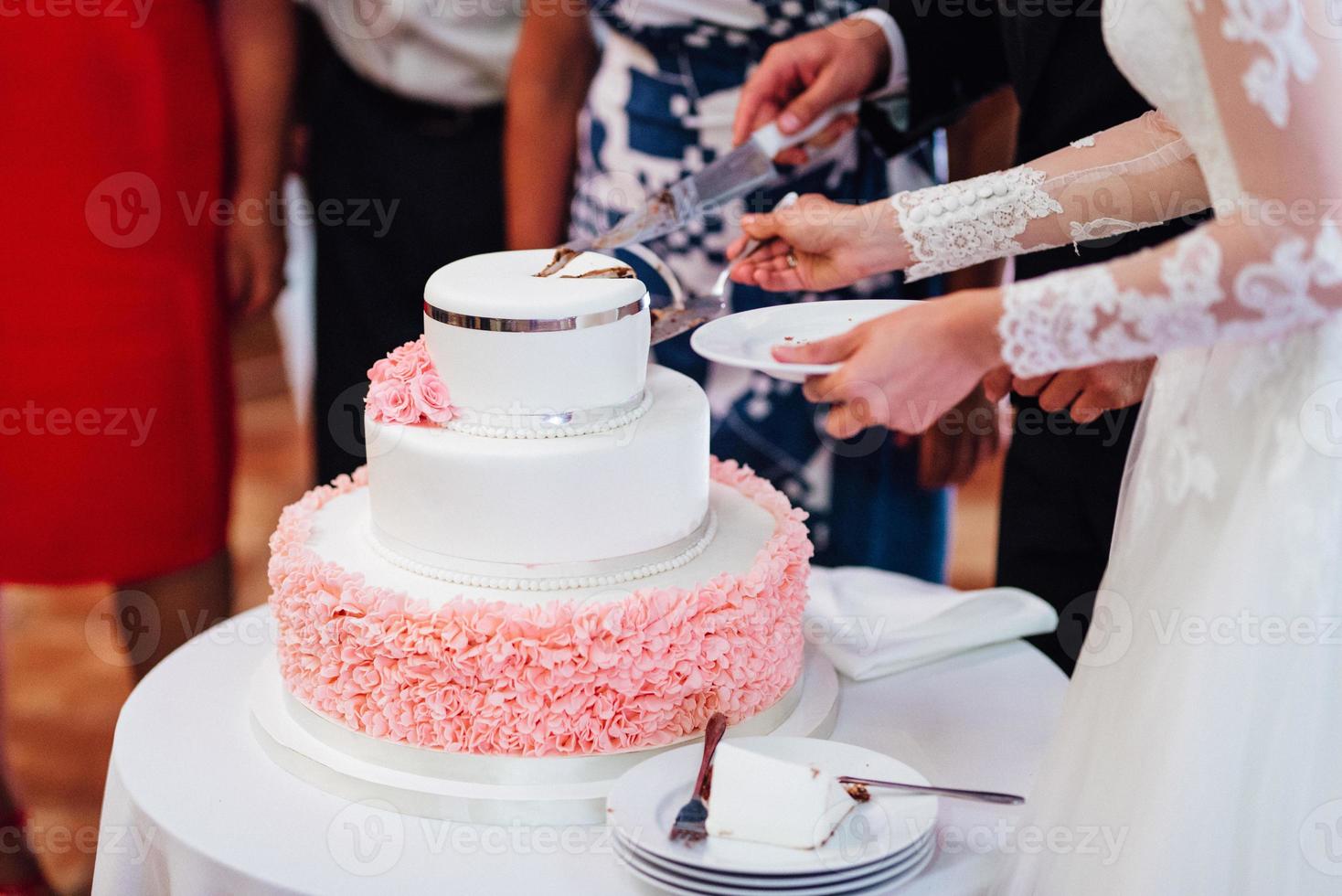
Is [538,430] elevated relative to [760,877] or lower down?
elevated

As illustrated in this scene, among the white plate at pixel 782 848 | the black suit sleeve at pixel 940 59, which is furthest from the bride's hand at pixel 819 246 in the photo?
the white plate at pixel 782 848

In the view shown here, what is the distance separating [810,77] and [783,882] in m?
1.57

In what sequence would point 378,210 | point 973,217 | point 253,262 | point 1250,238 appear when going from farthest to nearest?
point 378,210 < point 253,262 < point 973,217 < point 1250,238

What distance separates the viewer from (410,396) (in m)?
1.66

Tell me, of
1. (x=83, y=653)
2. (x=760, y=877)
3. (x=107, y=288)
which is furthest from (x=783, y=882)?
(x=83, y=653)

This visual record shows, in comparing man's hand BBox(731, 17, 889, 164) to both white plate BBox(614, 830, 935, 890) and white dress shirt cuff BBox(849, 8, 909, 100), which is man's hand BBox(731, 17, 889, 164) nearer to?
white dress shirt cuff BBox(849, 8, 909, 100)

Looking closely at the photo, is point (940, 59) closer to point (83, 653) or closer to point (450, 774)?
point (450, 774)

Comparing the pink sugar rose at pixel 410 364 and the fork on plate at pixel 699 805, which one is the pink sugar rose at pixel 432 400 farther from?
the fork on plate at pixel 699 805

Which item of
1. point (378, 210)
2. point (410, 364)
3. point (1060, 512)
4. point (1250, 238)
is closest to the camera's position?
point (1250, 238)

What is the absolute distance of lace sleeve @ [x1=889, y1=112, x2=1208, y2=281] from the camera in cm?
171

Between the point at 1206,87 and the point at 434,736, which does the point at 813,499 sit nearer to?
the point at 434,736

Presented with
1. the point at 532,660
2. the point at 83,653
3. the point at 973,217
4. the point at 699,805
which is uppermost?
the point at 973,217

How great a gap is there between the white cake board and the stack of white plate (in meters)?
0.08

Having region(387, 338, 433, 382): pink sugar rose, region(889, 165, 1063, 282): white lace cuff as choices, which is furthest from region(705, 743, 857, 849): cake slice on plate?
region(889, 165, 1063, 282): white lace cuff
